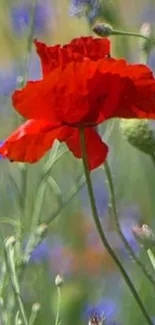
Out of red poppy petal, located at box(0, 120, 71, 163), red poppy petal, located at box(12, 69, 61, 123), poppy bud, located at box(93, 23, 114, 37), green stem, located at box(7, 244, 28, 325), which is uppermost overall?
red poppy petal, located at box(12, 69, 61, 123)

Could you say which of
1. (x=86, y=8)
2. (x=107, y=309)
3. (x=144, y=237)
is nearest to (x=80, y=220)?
(x=107, y=309)

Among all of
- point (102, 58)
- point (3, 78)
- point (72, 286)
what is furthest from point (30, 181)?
point (102, 58)

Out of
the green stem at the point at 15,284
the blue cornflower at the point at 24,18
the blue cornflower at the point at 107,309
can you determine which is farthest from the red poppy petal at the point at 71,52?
the blue cornflower at the point at 24,18

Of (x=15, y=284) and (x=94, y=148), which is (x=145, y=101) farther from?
(x=15, y=284)

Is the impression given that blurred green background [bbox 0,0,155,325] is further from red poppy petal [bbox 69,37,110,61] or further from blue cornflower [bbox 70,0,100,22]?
red poppy petal [bbox 69,37,110,61]

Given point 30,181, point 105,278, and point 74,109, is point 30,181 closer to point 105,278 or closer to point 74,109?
point 105,278

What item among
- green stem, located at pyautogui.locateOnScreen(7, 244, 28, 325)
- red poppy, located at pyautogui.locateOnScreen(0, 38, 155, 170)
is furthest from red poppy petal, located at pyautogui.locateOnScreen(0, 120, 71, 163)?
Result: green stem, located at pyautogui.locateOnScreen(7, 244, 28, 325)
